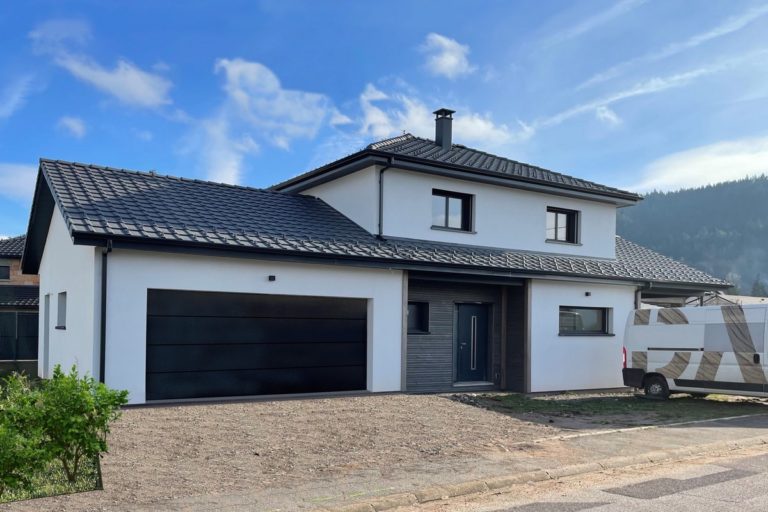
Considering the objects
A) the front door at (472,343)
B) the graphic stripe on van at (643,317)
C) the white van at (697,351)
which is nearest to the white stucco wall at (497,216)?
the front door at (472,343)

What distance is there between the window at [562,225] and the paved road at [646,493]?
35.5 ft

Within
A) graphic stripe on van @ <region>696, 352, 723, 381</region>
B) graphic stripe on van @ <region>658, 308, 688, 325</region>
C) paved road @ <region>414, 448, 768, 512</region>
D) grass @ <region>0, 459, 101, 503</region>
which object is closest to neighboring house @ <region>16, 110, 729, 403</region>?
graphic stripe on van @ <region>658, 308, 688, 325</region>

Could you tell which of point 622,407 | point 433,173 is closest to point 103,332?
point 433,173

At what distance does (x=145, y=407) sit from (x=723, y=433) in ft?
31.0

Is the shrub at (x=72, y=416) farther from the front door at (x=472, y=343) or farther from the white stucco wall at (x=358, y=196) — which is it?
the front door at (x=472, y=343)

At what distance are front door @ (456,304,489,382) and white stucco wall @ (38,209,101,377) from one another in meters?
8.43

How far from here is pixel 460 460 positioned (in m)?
8.53

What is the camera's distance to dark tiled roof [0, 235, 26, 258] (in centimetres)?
3494

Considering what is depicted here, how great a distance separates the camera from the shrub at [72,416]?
664 centimetres

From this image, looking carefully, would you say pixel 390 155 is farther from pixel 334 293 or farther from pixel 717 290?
pixel 717 290

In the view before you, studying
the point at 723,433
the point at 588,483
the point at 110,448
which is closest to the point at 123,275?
the point at 110,448

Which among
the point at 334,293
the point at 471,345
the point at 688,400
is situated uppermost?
the point at 334,293

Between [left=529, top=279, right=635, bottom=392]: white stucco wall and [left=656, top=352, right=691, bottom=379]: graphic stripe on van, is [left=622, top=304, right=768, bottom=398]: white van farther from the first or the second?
[left=529, top=279, right=635, bottom=392]: white stucco wall

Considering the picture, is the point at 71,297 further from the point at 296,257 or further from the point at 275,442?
the point at 275,442
